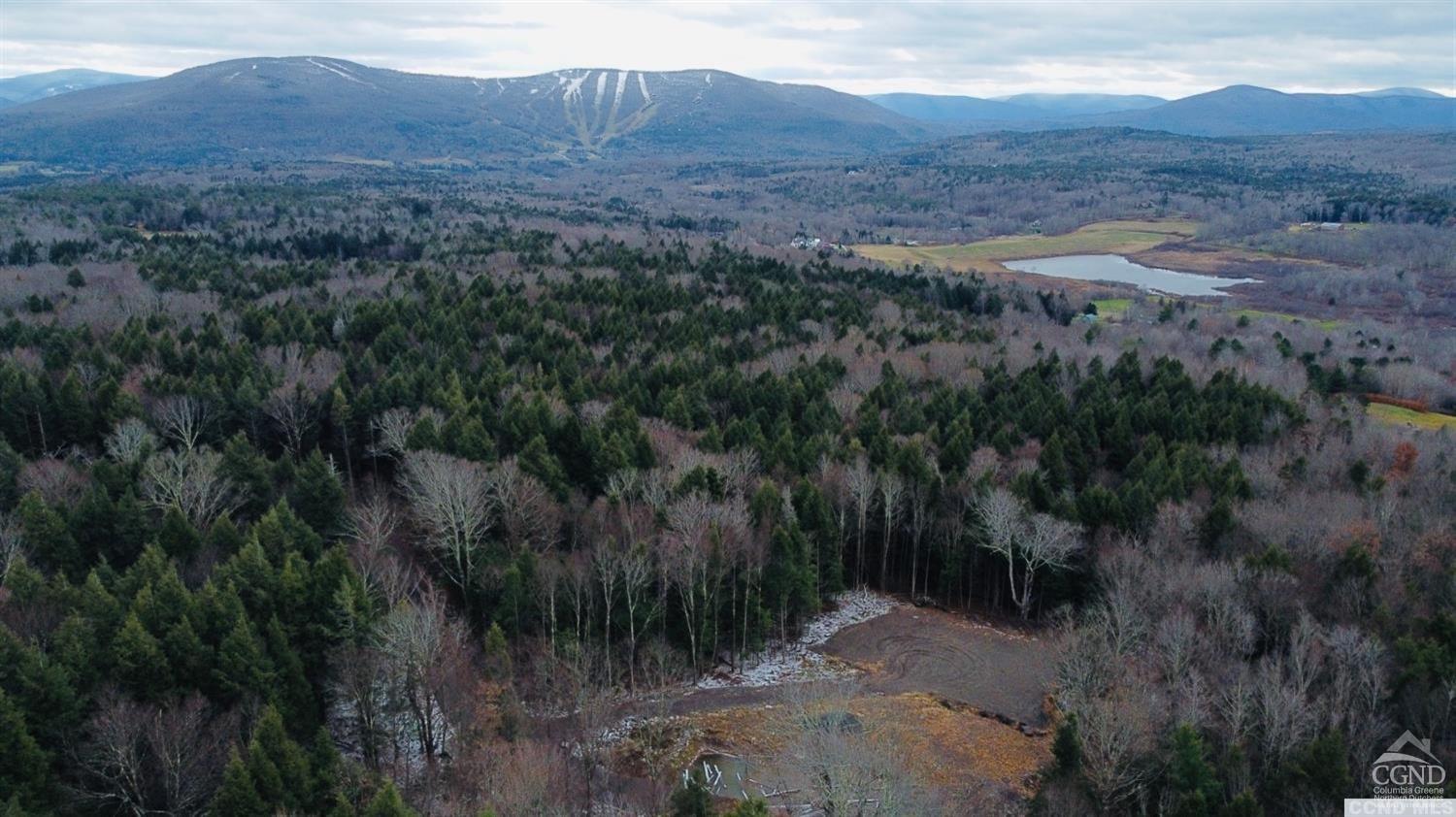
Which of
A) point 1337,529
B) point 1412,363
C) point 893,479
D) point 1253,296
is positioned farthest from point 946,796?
point 1253,296

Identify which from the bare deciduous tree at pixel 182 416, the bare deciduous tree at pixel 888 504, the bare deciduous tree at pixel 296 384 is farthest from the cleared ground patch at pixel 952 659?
the bare deciduous tree at pixel 182 416

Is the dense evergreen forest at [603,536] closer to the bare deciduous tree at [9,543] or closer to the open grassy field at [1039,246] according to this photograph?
the bare deciduous tree at [9,543]

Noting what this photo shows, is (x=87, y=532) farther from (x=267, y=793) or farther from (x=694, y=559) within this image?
(x=694, y=559)

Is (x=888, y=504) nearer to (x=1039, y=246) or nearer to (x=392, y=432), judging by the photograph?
(x=392, y=432)

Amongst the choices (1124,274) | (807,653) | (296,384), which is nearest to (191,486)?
(296,384)

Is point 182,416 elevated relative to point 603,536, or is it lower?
elevated

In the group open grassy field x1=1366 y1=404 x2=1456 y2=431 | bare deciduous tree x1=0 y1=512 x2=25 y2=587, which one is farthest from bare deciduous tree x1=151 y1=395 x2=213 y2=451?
open grassy field x1=1366 y1=404 x2=1456 y2=431
